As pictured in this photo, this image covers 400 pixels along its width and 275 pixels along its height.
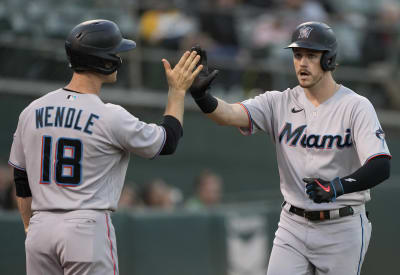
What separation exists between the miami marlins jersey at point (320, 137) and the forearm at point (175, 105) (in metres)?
0.75

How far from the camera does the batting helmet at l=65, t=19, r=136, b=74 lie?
4.38 meters

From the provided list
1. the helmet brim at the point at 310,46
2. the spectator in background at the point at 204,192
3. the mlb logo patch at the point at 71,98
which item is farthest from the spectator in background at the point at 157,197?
the mlb logo patch at the point at 71,98

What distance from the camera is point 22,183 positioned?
4.62 meters

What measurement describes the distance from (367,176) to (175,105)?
1.22m

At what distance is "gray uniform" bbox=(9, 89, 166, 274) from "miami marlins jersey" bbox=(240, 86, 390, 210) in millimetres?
1144

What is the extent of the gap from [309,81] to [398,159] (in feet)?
24.8

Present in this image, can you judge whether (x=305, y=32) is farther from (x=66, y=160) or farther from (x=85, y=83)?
(x=66, y=160)

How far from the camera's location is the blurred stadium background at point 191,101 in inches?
354

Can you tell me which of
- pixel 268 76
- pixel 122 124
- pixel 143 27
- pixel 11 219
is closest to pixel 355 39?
pixel 268 76

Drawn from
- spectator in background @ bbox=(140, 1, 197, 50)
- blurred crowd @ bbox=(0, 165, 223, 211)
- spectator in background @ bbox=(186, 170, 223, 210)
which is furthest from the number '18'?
spectator in background @ bbox=(140, 1, 197, 50)

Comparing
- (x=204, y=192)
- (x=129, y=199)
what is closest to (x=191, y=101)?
(x=204, y=192)

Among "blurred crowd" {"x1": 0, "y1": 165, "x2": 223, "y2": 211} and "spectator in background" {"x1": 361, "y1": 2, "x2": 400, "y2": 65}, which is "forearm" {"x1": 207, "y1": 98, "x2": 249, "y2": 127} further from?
"spectator in background" {"x1": 361, "y1": 2, "x2": 400, "y2": 65}

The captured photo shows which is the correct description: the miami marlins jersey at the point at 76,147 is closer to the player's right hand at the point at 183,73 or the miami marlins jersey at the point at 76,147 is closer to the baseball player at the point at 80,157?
the baseball player at the point at 80,157

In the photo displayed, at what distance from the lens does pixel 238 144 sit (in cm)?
1155
